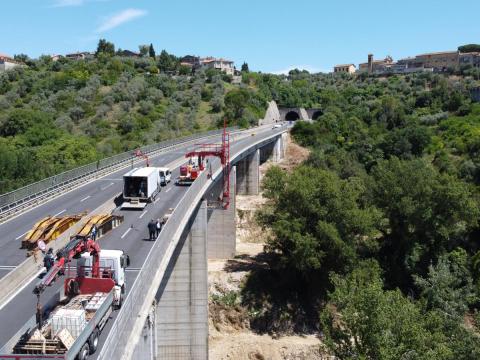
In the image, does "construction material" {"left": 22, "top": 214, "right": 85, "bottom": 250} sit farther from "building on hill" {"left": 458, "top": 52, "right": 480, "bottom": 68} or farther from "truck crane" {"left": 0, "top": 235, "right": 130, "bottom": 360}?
"building on hill" {"left": 458, "top": 52, "right": 480, "bottom": 68}

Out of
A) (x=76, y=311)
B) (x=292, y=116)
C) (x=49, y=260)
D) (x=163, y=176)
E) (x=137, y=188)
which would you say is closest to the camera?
(x=76, y=311)

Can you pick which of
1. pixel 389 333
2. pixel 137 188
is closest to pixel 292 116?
pixel 137 188

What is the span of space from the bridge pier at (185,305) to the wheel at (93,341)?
1435 centimetres

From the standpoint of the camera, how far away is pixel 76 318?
14000mm

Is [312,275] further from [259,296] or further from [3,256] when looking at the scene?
[3,256]

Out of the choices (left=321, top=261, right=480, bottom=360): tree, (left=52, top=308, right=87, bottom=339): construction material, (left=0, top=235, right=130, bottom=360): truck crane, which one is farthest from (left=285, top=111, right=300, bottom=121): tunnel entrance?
(left=52, top=308, right=87, bottom=339): construction material

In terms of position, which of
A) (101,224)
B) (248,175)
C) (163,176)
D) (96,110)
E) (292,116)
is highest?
(96,110)

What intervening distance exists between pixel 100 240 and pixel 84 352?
40.9 feet

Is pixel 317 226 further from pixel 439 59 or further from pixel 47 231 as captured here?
pixel 439 59

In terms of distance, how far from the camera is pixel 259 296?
38.0 m

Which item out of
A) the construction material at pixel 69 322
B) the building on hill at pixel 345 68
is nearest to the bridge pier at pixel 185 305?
the construction material at pixel 69 322

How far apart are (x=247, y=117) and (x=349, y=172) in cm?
3501

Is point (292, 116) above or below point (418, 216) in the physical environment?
above

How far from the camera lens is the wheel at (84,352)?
13.7m
